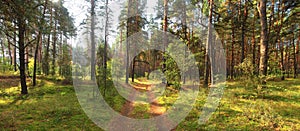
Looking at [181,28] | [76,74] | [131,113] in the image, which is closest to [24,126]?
[131,113]

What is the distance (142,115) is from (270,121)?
5.71 metres

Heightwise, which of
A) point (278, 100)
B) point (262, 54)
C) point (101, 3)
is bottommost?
point (278, 100)

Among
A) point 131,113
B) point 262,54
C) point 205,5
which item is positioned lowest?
point 131,113

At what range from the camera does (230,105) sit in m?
9.22

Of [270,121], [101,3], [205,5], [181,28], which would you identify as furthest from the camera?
[181,28]

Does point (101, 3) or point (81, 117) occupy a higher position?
point (101, 3)

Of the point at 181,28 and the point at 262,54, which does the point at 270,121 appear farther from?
the point at 181,28

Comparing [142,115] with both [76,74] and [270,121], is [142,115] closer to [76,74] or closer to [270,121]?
[270,121]

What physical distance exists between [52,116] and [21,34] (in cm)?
772

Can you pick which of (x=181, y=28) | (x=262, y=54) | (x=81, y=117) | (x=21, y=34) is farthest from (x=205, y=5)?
(x=21, y=34)

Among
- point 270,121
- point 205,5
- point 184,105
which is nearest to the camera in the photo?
point 270,121

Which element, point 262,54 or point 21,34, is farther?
point 21,34

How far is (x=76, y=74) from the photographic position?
2189cm

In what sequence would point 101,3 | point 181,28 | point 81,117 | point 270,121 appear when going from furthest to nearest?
point 181,28, point 101,3, point 81,117, point 270,121
